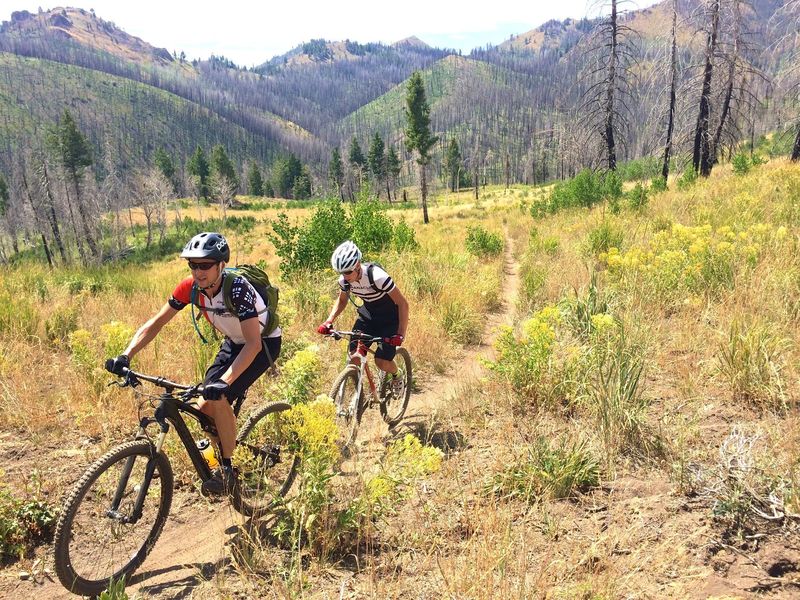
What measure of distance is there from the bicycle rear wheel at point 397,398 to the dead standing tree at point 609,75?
67.7 ft

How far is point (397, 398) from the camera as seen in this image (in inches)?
223

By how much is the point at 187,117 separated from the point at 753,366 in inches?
9135

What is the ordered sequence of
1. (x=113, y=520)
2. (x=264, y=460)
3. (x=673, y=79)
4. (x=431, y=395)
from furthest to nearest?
(x=673, y=79) → (x=431, y=395) → (x=264, y=460) → (x=113, y=520)

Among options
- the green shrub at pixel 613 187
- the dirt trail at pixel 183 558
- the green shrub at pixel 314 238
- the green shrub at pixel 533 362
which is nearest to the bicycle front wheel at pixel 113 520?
the dirt trail at pixel 183 558

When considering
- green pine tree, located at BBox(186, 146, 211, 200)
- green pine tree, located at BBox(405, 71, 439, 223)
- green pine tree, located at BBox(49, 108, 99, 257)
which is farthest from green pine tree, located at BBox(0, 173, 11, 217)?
green pine tree, located at BBox(405, 71, 439, 223)

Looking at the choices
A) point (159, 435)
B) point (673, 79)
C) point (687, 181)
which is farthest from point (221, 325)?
point (673, 79)

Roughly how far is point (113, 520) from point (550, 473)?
3.20m

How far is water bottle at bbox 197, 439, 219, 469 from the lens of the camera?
143 inches

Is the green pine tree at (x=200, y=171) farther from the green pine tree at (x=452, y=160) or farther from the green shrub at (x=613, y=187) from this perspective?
the green shrub at (x=613, y=187)

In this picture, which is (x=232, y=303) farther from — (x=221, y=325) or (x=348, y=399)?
(x=348, y=399)

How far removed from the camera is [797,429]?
3105 millimetres

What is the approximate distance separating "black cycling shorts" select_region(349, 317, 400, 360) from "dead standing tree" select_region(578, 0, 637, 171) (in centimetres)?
2076

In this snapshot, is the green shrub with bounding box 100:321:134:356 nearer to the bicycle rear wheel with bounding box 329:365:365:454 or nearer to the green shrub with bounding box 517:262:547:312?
the bicycle rear wheel with bounding box 329:365:365:454

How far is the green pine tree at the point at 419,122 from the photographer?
122ft
